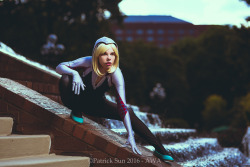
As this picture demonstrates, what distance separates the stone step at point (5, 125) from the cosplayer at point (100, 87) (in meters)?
0.79

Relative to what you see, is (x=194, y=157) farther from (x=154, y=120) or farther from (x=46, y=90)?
(x=46, y=90)

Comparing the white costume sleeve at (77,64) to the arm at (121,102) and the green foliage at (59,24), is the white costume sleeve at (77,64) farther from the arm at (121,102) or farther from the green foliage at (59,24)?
the green foliage at (59,24)

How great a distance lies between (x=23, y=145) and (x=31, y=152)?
0.11m

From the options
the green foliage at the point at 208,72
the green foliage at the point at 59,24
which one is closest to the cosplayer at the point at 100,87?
the green foliage at the point at 59,24

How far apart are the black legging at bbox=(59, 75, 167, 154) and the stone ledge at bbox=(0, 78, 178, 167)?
15cm

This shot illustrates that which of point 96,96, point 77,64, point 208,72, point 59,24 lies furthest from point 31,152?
point 208,72

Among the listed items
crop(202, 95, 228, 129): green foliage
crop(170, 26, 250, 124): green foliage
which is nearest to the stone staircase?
crop(170, 26, 250, 124): green foliage

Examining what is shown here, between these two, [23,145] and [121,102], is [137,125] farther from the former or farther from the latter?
[23,145]

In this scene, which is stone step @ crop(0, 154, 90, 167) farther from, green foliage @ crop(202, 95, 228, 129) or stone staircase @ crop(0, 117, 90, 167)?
green foliage @ crop(202, 95, 228, 129)

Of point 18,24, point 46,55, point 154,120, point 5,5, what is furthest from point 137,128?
point 18,24

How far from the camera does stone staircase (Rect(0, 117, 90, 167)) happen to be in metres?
2.90

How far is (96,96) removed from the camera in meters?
3.14

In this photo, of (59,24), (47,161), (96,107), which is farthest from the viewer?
(59,24)

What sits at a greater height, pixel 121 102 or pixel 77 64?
pixel 77 64
